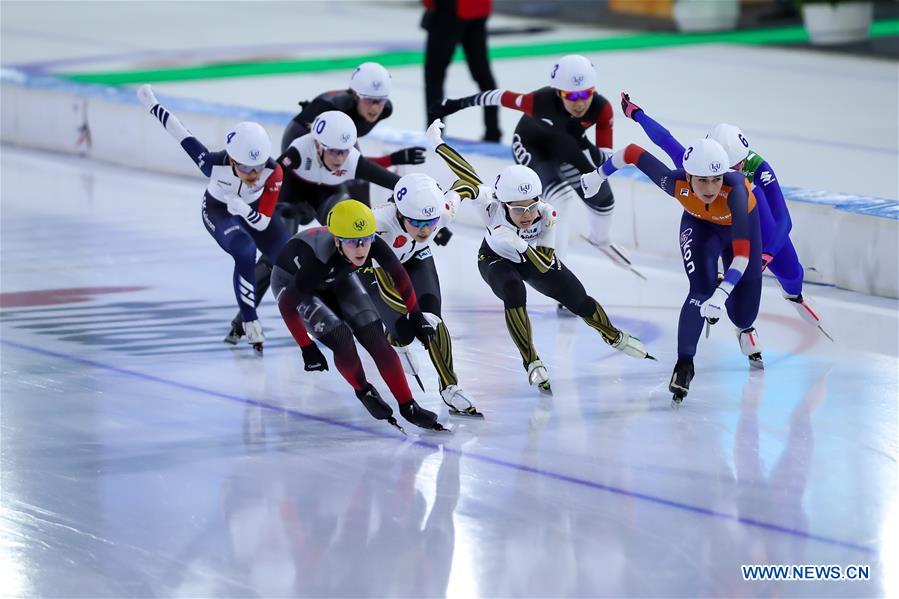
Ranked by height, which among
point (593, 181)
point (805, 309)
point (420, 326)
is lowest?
point (805, 309)

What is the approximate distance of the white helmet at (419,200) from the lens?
5.95 metres

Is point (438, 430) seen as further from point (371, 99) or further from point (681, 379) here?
point (371, 99)

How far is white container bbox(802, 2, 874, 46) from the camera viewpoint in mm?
16125

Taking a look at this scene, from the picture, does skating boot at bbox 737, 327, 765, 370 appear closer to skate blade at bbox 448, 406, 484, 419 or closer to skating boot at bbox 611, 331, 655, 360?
skating boot at bbox 611, 331, 655, 360

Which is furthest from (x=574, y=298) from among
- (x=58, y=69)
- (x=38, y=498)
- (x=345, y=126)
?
(x=58, y=69)

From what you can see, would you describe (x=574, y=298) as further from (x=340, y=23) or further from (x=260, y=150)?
(x=340, y=23)

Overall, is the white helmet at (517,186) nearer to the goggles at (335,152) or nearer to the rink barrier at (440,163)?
the goggles at (335,152)

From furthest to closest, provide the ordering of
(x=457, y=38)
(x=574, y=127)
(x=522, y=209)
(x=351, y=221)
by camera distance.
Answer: (x=457, y=38)
(x=574, y=127)
(x=522, y=209)
(x=351, y=221)

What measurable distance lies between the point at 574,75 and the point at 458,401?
210 centimetres

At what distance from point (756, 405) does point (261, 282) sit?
2.47 meters

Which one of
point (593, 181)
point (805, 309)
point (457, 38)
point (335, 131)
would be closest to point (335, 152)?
point (335, 131)

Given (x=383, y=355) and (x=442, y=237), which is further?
(x=442, y=237)

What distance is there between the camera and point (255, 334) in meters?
6.99

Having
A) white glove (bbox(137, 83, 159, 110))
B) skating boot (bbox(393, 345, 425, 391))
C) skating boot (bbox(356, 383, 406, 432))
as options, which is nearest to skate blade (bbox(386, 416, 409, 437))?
skating boot (bbox(356, 383, 406, 432))
